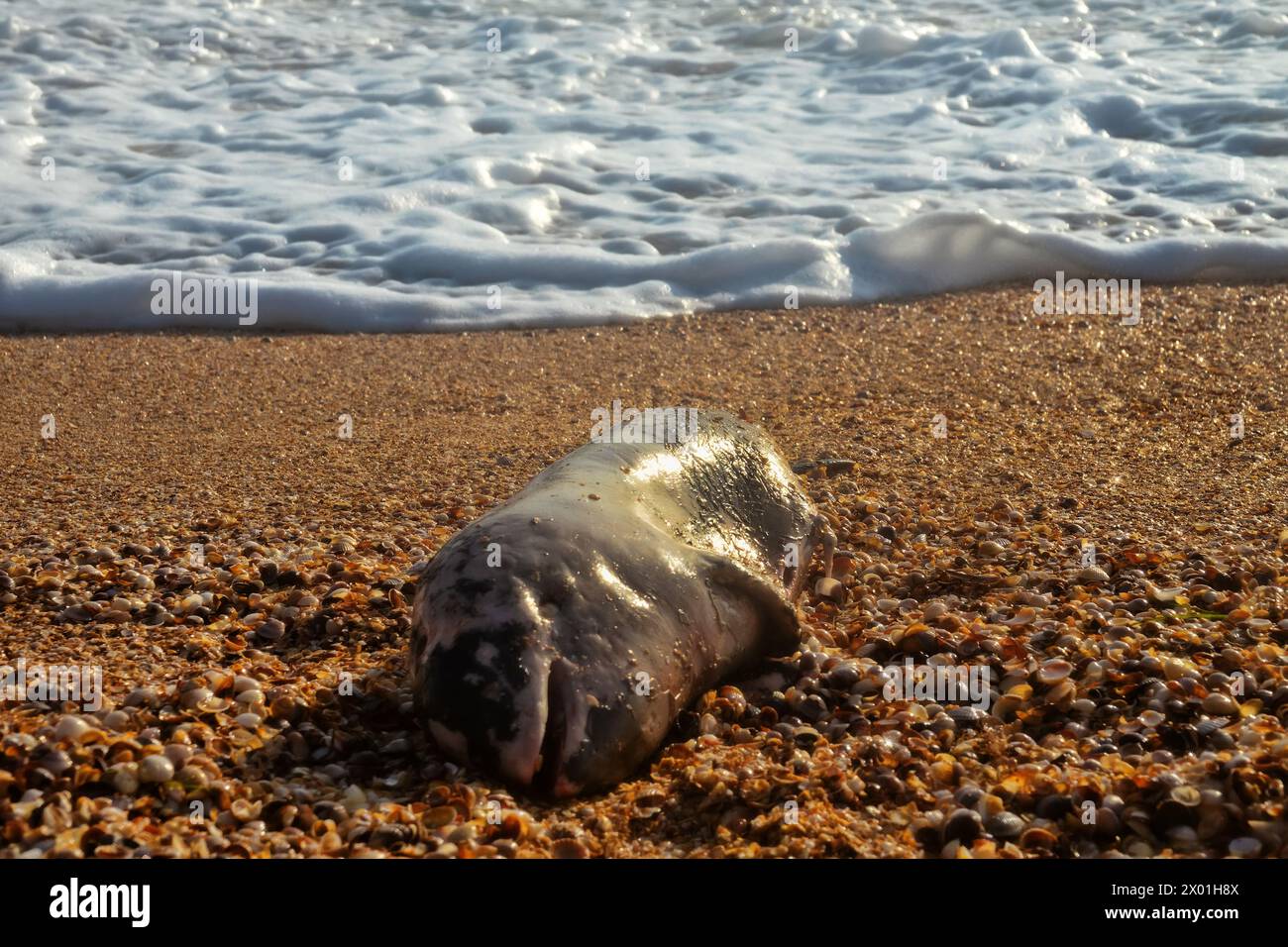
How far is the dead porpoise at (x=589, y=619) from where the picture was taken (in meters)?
2.50

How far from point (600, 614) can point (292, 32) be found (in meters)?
9.91

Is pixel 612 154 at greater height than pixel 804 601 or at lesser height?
greater

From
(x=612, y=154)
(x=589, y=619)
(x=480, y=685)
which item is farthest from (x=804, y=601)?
(x=612, y=154)

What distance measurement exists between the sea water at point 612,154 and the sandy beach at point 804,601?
0.50m

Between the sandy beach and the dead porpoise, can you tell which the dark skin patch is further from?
the sandy beach

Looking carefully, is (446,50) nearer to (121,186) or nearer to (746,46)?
(746,46)

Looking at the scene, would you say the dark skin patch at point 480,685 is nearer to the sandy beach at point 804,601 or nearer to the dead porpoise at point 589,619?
the dead porpoise at point 589,619

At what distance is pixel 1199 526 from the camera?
392 cm

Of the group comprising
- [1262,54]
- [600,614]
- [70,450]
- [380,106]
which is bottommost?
[70,450]

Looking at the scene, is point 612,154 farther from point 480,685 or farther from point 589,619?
point 480,685

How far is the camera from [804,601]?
3.48 metres

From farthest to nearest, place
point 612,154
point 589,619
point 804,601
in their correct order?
point 612,154
point 804,601
point 589,619

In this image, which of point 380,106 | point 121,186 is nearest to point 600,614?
point 121,186

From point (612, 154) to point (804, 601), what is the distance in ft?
19.5
